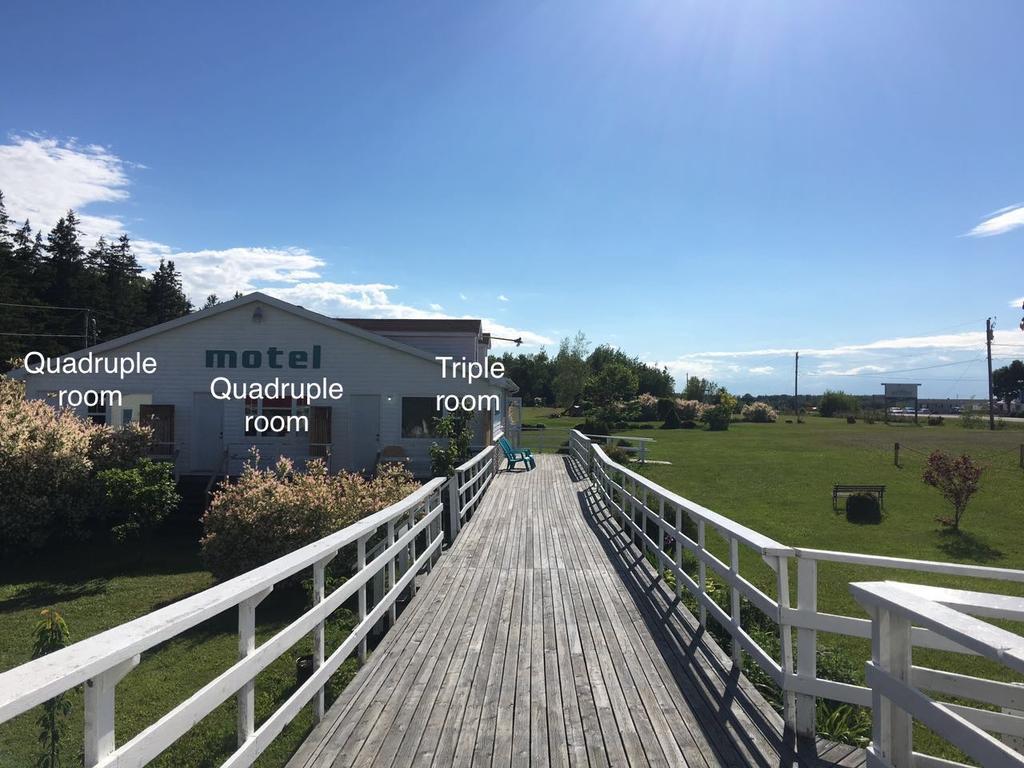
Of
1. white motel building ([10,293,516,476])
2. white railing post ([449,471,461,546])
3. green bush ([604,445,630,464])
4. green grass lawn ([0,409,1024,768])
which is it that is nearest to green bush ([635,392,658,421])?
green grass lawn ([0,409,1024,768])

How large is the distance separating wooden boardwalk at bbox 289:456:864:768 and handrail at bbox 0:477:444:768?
0.42 metres

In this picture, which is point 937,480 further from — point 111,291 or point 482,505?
point 111,291

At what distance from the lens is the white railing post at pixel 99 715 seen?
1.96 meters

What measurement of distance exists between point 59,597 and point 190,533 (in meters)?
4.70

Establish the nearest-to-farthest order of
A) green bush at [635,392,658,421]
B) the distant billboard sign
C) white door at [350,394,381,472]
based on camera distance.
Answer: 1. white door at [350,394,381,472]
2. green bush at [635,392,658,421]
3. the distant billboard sign

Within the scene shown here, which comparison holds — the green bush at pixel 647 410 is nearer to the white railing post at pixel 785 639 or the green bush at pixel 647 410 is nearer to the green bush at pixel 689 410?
the green bush at pixel 689 410

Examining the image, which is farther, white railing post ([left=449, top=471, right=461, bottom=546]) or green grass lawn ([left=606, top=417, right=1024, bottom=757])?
green grass lawn ([left=606, top=417, right=1024, bottom=757])

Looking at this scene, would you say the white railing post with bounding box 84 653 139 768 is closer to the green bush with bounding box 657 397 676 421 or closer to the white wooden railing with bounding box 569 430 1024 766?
the white wooden railing with bounding box 569 430 1024 766

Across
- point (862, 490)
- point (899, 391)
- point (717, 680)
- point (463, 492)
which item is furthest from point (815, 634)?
point (899, 391)

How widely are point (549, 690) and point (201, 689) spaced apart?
2.29m

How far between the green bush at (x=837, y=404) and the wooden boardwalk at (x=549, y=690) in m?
90.6

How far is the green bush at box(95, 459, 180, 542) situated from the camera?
14.5 m

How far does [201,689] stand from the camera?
2883mm

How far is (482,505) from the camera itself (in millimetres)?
13922
